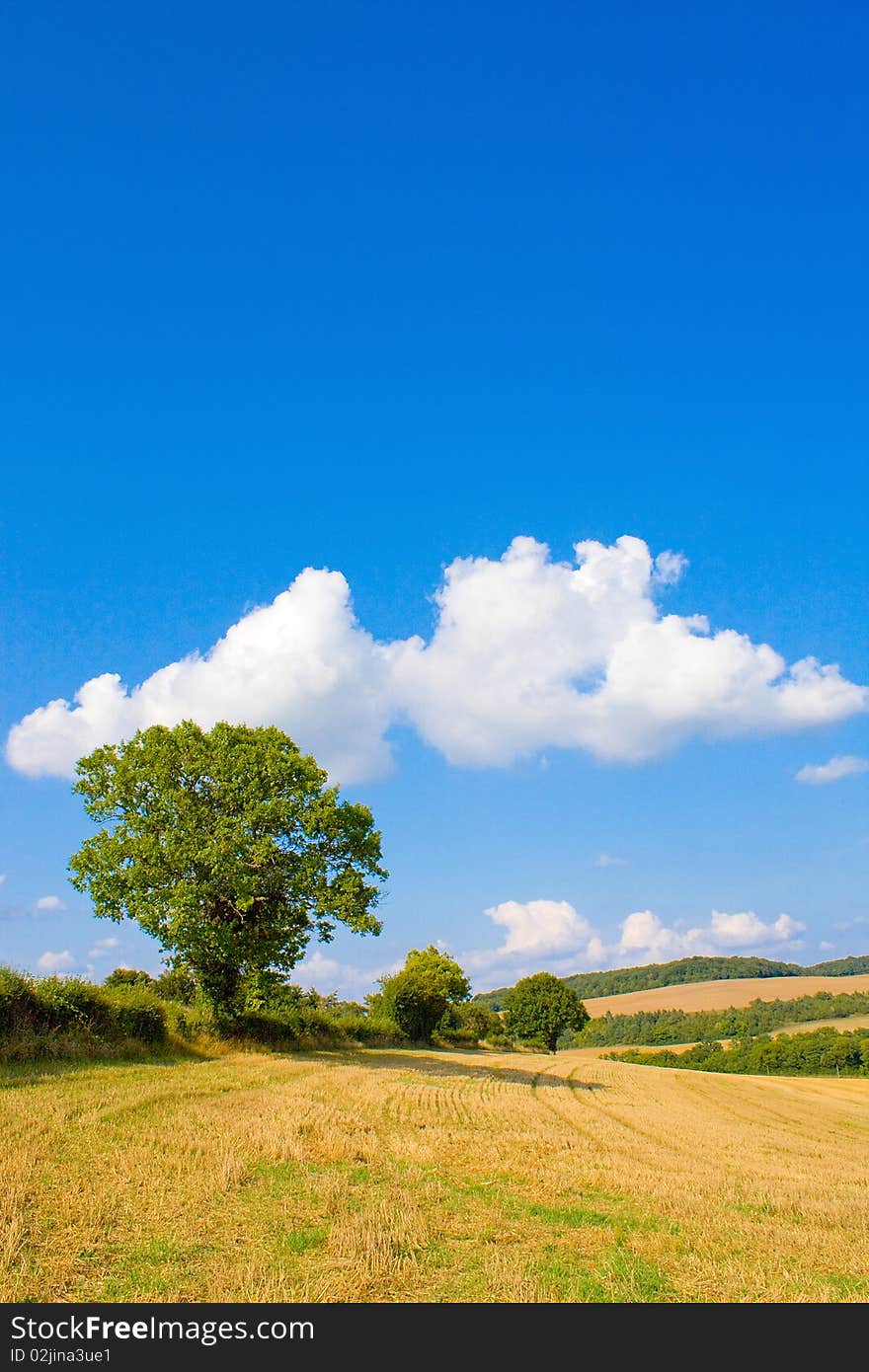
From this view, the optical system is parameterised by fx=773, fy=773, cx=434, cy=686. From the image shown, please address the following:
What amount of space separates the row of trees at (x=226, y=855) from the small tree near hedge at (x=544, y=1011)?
71.8 m

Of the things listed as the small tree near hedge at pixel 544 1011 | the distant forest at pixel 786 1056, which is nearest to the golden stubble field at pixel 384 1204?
the small tree near hedge at pixel 544 1011

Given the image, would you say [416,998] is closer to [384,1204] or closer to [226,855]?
[226,855]

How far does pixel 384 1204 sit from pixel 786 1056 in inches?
4885

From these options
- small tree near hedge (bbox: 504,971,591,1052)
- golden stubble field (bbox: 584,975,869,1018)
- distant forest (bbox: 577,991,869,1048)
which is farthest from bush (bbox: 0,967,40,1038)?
golden stubble field (bbox: 584,975,869,1018)

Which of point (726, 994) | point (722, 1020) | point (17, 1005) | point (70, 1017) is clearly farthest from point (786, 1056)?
point (17, 1005)

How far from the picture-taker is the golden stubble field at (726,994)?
146 meters

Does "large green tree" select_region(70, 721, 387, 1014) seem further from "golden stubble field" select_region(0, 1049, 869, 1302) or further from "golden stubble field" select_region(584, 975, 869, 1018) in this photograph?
"golden stubble field" select_region(584, 975, 869, 1018)

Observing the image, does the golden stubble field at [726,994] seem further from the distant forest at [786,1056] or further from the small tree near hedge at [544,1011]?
the small tree near hedge at [544,1011]

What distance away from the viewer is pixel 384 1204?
1035 centimetres

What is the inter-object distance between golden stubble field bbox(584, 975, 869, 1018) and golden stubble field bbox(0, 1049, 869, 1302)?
135 metres

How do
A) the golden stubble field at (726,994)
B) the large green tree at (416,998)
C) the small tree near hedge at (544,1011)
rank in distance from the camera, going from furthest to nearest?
the golden stubble field at (726,994), the small tree near hedge at (544,1011), the large green tree at (416,998)
